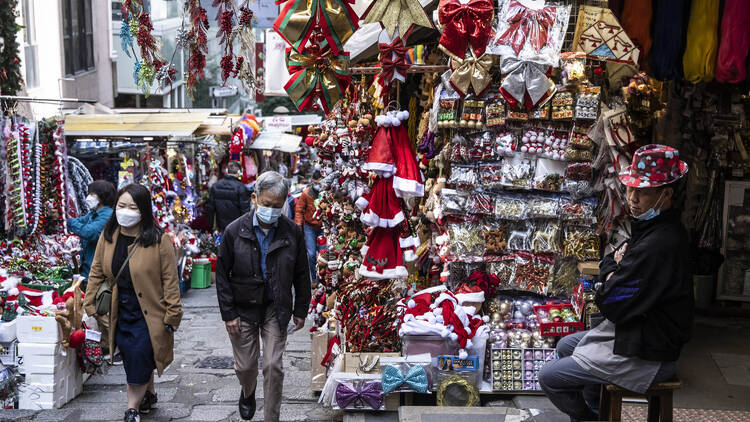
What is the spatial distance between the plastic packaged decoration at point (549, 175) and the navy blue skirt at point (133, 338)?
324 centimetres

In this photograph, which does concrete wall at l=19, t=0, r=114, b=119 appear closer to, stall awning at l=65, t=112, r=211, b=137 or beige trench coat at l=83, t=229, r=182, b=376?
stall awning at l=65, t=112, r=211, b=137

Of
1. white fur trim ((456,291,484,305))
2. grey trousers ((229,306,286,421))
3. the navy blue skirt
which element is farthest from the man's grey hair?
white fur trim ((456,291,484,305))

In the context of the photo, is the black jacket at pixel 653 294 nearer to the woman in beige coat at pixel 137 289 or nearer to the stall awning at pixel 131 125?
the woman in beige coat at pixel 137 289

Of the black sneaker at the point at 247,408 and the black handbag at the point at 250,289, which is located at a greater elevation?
the black handbag at the point at 250,289

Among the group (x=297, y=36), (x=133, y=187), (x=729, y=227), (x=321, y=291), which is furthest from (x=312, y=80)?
(x=729, y=227)

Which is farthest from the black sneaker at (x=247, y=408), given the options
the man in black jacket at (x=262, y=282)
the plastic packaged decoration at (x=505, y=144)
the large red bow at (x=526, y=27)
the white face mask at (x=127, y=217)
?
the large red bow at (x=526, y=27)

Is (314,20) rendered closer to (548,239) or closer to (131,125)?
(548,239)

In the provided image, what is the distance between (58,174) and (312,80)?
4486 millimetres

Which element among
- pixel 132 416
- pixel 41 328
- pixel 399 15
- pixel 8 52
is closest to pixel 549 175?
pixel 399 15

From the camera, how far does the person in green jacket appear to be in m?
7.08

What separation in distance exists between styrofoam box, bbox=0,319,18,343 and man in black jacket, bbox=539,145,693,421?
460 centimetres

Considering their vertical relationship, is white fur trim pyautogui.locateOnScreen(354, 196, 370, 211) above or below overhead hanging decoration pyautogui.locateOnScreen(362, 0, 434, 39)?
below

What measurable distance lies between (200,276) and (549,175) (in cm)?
719

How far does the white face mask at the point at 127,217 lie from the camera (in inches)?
213
